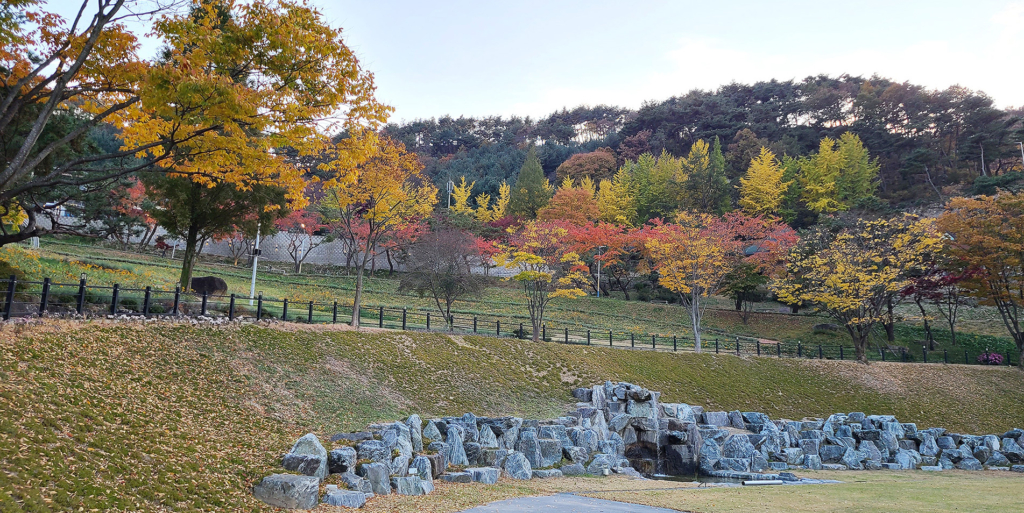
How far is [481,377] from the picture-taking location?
1916 centimetres

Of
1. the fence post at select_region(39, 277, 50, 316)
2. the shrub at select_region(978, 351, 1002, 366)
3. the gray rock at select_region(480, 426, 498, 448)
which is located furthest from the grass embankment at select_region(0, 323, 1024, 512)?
the shrub at select_region(978, 351, 1002, 366)

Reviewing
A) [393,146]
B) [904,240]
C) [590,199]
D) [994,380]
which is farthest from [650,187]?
[393,146]

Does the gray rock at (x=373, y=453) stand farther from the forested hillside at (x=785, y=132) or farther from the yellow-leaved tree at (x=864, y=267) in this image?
the forested hillside at (x=785, y=132)

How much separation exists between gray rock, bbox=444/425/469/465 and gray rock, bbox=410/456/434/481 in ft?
4.37

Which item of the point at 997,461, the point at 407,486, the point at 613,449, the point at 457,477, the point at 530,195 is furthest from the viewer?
the point at 530,195

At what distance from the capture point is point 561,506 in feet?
33.3

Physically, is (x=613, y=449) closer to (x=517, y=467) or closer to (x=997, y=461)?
(x=517, y=467)

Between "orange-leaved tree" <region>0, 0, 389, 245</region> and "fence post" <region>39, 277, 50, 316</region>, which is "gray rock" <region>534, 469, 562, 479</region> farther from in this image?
"fence post" <region>39, 277, 50, 316</region>

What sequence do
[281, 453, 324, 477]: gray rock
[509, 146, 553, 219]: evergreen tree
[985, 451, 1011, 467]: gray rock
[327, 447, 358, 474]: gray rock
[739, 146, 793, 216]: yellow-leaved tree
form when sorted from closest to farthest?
[281, 453, 324, 477]: gray rock → [327, 447, 358, 474]: gray rock → [985, 451, 1011, 467]: gray rock → [739, 146, 793, 216]: yellow-leaved tree → [509, 146, 553, 219]: evergreen tree

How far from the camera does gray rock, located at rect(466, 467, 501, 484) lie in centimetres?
1205

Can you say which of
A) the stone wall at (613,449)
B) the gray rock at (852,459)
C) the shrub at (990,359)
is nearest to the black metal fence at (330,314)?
the shrub at (990,359)

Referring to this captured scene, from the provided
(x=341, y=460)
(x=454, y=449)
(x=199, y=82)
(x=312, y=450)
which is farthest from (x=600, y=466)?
(x=199, y=82)

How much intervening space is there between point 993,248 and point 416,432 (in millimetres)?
32403

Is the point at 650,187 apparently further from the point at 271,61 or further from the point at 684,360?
the point at 271,61
